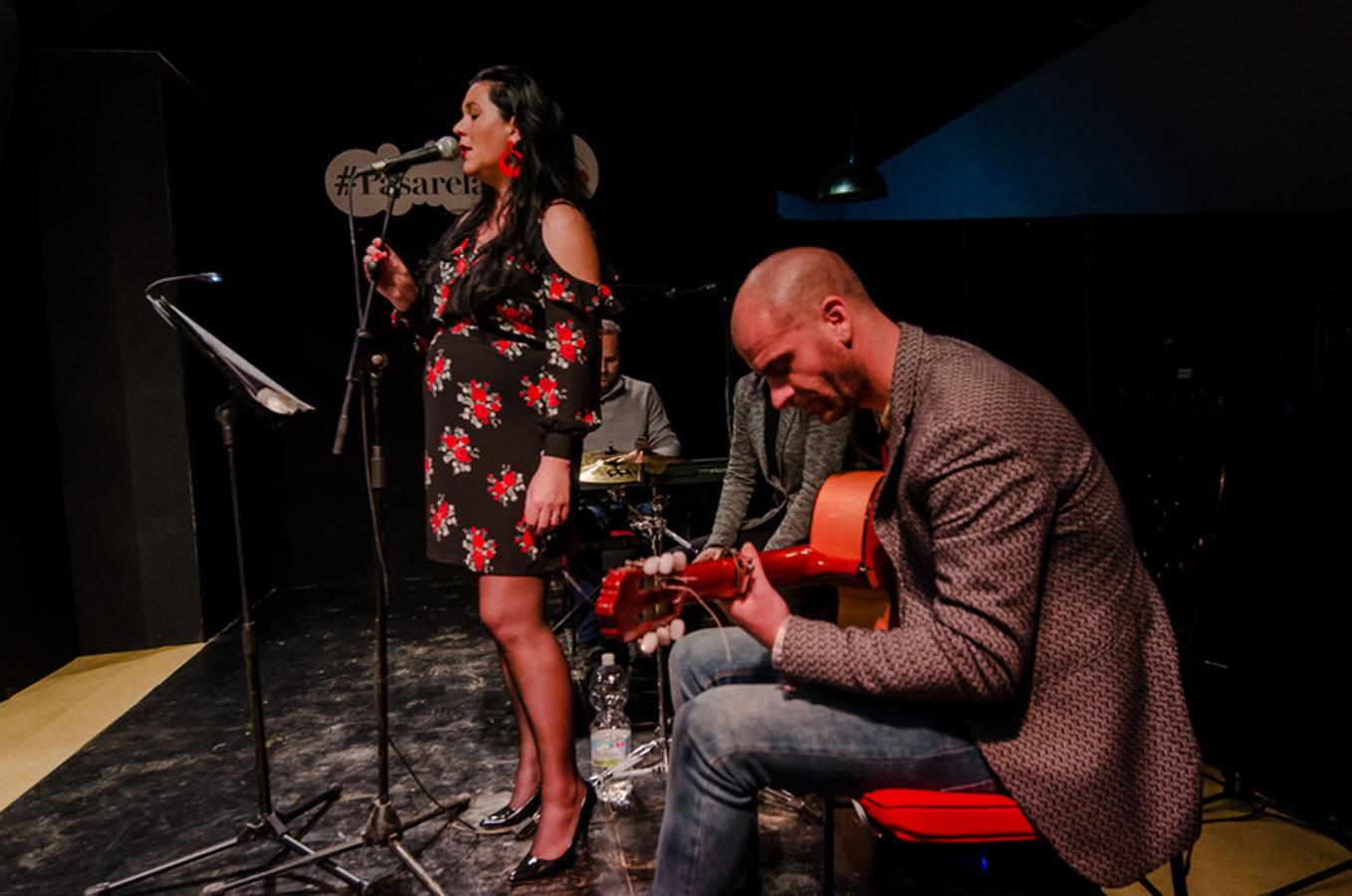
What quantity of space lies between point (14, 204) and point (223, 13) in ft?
6.63

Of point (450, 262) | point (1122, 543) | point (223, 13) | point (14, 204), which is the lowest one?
point (1122, 543)

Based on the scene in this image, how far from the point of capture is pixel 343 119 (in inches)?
212

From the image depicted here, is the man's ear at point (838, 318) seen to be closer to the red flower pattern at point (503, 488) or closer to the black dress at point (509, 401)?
the black dress at point (509, 401)

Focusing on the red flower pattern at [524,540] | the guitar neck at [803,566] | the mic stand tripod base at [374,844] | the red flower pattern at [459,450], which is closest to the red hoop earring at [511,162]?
the red flower pattern at [459,450]

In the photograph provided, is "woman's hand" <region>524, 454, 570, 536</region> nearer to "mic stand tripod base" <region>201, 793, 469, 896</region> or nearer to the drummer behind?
"mic stand tripod base" <region>201, 793, 469, 896</region>

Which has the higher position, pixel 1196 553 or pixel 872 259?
pixel 872 259

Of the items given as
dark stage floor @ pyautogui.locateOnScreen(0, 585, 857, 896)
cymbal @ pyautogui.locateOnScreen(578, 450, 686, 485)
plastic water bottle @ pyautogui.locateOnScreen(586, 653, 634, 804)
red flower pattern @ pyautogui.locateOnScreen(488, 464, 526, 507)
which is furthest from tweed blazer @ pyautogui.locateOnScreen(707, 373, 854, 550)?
red flower pattern @ pyautogui.locateOnScreen(488, 464, 526, 507)

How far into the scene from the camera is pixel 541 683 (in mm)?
1995

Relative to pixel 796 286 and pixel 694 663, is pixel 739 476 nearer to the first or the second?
pixel 694 663

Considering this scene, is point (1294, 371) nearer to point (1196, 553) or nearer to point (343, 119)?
point (1196, 553)

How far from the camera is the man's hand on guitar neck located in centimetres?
126

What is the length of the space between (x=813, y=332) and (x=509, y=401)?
34.5 inches

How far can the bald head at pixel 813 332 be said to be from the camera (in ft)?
4.49

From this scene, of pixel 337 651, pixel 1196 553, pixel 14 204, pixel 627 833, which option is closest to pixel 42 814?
pixel 337 651
